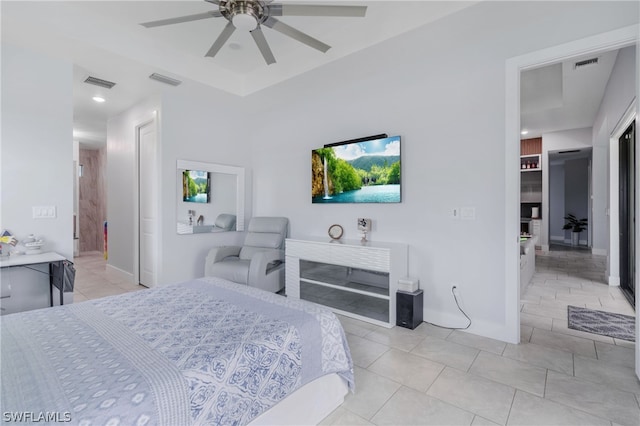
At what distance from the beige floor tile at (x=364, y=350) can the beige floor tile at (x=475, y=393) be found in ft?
1.64

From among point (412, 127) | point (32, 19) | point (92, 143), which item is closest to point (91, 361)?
point (32, 19)

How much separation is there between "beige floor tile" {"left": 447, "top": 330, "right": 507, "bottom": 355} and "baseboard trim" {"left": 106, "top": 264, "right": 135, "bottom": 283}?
4496mm

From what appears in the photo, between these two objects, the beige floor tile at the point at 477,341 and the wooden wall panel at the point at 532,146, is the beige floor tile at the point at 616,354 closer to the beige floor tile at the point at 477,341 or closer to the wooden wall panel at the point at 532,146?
the beige floor tile at the point at 477,341

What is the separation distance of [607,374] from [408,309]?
4.70 ft

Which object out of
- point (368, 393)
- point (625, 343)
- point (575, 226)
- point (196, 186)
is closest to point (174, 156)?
point (196, 186)

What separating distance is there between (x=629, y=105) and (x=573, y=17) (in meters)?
1.43

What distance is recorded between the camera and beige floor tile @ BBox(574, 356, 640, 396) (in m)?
2.00

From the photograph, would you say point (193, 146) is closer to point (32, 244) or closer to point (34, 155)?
point (34, 155)

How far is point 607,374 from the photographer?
2.13 meters

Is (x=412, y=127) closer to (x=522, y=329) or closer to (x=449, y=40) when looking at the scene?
(x=449, y=40)

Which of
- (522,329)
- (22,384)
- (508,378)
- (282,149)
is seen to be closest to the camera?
(22,384)

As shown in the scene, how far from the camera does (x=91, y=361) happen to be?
1.16 m

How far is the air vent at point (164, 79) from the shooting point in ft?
11.4

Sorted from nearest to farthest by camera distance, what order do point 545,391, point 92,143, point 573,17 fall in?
1. point 545,391
2. point 573,17
3. point 92,143
